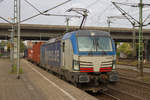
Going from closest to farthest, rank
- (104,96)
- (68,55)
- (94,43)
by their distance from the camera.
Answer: (104,96)
(94,43)
(68,55)

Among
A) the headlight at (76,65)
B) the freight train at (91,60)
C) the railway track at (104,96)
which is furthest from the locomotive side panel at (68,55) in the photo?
the railway track at (104,96)

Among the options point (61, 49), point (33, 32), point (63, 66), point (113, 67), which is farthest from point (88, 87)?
point (33, 32)

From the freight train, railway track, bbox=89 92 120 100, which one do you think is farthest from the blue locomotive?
railway track, bbox=89 92 120 100

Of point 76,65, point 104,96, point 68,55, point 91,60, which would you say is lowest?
point 104,96

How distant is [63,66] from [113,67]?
10.6 ft

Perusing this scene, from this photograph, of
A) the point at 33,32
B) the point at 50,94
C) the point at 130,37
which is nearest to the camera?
the point at 50,94

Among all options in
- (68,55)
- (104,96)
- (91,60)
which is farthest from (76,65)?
(104,96)

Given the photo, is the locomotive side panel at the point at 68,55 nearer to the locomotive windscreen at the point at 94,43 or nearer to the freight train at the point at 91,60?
the freight train at the point at 91,60

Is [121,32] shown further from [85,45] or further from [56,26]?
[85,45]

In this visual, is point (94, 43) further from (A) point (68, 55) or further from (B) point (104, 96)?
(B) point (104, 96)

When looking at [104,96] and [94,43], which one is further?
[94,43]

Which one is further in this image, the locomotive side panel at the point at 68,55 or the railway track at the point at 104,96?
the locomotive side panel at the point at 68,55

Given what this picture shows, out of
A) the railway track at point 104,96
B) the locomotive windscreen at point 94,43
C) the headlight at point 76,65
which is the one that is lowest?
the railway track at point 104,96

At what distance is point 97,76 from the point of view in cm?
1063
